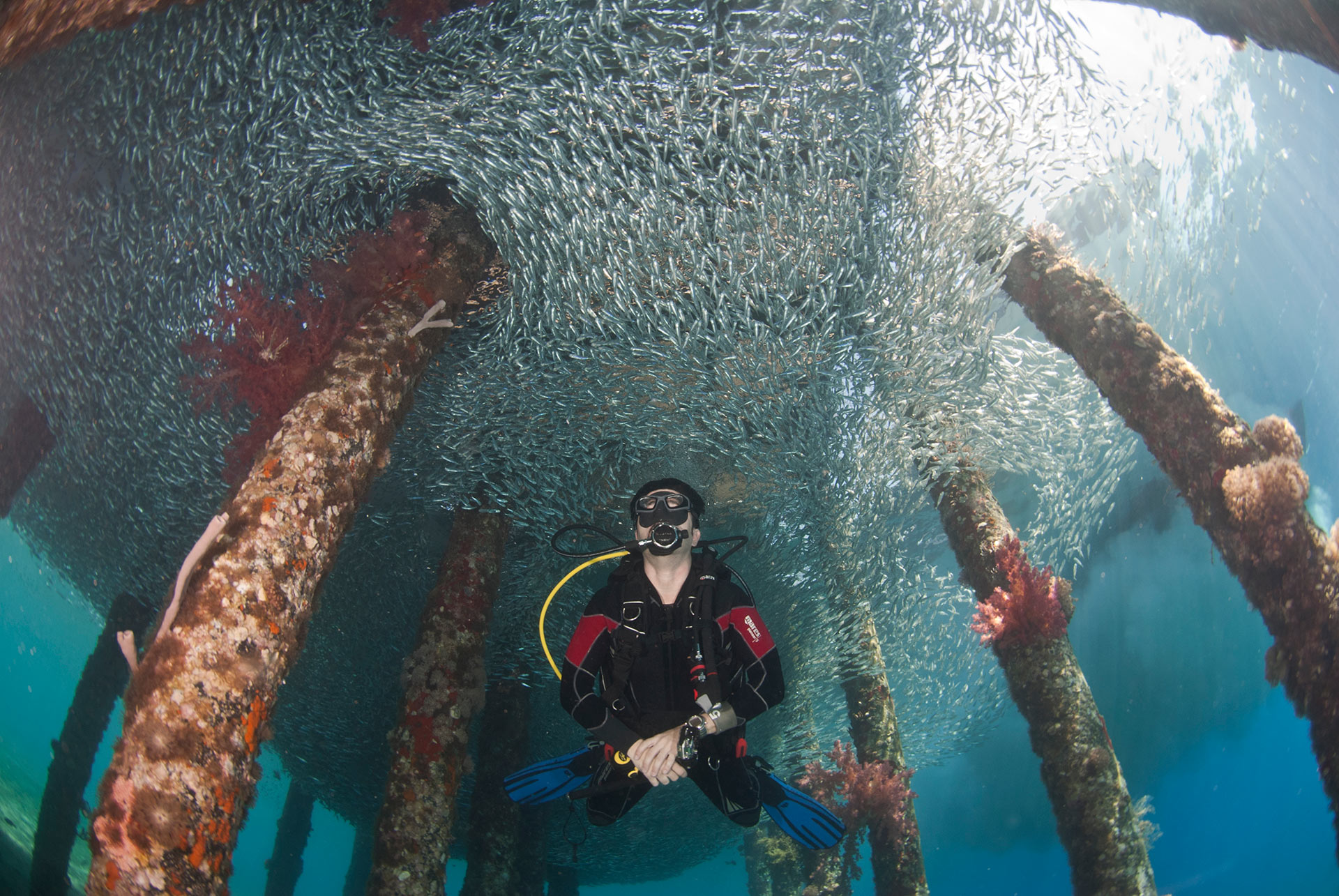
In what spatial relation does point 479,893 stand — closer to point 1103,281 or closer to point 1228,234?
point 1103,281

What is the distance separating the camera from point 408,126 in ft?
14.3

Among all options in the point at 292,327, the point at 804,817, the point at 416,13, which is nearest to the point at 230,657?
the point at 292,327

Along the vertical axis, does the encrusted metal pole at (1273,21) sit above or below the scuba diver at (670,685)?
above

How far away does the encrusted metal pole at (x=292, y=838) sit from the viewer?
1200 cm

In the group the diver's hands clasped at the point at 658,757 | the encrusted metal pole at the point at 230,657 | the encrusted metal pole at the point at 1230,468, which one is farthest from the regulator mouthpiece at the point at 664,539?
the encrusted metal pole at the point at 1230,468

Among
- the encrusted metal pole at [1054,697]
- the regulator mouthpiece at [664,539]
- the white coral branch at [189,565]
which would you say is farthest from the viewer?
the encrusted metal pole at [1054,697]

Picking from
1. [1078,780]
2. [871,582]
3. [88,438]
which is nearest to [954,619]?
[871,582]

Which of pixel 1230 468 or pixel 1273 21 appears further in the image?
pixel 1230 468

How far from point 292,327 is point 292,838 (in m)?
14.0

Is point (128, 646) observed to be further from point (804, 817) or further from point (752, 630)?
point (804, 817)

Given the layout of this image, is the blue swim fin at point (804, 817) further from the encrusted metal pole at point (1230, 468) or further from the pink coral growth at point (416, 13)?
the pink coral growth at point (416, 13)

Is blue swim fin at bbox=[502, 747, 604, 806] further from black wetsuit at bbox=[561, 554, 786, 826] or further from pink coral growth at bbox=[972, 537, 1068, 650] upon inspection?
pink coral growth at bbox=[972, 537, 1068, 650]

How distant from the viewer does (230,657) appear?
2.46 meters

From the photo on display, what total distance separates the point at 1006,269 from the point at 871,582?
16.1 feet
